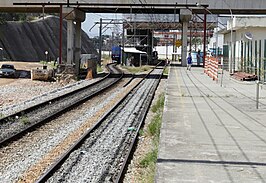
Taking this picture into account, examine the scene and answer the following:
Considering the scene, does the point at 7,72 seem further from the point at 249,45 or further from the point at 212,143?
the point at 212,143

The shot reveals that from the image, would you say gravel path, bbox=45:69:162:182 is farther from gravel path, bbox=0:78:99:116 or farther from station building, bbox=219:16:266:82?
station building, bbox=219:16:266:82

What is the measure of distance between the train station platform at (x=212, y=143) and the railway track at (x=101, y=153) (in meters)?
1.10

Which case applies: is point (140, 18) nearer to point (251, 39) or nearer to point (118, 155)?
point (251, 39)

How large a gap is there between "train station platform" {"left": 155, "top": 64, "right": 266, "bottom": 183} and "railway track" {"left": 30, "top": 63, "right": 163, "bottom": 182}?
110 cm

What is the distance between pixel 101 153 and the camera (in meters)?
12.2

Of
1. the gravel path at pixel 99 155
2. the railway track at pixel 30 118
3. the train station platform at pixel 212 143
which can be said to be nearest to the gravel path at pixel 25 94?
the railway track at pixel 30 118

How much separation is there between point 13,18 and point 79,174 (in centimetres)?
11200

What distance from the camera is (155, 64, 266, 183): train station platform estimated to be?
8071mm

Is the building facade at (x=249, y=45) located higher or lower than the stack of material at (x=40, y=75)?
higher

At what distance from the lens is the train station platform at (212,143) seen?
807 centimetres

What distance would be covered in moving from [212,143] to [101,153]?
286 centimetres

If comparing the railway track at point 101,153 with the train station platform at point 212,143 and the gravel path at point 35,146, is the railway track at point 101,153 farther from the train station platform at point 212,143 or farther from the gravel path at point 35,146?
the train station platform at point 212,143

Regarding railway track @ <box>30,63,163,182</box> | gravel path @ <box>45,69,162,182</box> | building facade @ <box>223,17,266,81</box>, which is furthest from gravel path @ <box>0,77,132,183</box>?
building facade @ <box>223,17,266,81</box>

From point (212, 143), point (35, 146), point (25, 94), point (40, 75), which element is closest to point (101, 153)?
point (35, 146)
